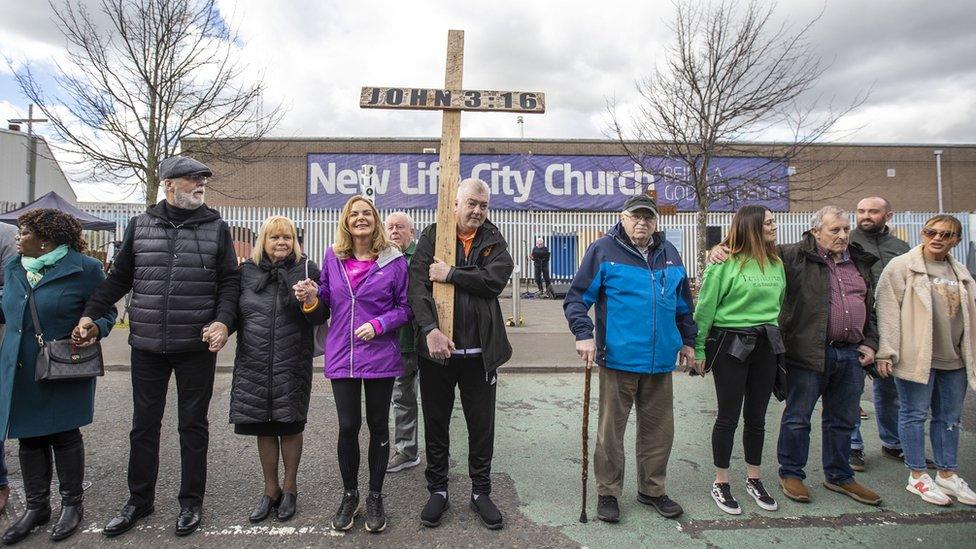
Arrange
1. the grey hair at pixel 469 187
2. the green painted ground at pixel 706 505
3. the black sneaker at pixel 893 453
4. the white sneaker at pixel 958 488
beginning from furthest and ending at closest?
the black sneaker at pixel 893 453
the white sneaker at pixel 958 488
the grey hair at pixel 469 187
the green painted ground at pixel 706 505

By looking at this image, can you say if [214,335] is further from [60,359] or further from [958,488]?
[958,488]

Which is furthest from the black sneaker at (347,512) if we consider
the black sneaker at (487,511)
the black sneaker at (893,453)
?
the black sneaker at (893,453)

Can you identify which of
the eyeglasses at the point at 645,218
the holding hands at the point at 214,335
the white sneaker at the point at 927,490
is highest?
the eyeglasses at the point at 645,218

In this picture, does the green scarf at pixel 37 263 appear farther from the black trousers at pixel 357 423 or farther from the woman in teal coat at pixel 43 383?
the black trousers at pixel 357 423

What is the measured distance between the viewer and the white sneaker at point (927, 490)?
3.45 meters

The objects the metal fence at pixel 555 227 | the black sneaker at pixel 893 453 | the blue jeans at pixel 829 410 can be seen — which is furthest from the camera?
the metal fence at pixel 555 227

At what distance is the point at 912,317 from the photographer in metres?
3.72

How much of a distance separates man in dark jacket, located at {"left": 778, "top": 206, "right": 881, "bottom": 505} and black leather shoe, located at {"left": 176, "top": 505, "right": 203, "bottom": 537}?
372 centimetres

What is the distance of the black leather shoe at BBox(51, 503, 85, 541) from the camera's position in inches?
118

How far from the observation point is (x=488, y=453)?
3.31m

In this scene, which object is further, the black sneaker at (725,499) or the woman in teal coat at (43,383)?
the black sneaker at (725,499)

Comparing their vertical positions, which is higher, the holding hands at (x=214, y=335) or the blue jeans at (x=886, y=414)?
the holding hands at (x=214, y=335)

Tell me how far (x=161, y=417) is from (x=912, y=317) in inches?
194

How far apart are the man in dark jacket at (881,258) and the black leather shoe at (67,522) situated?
5.40m
